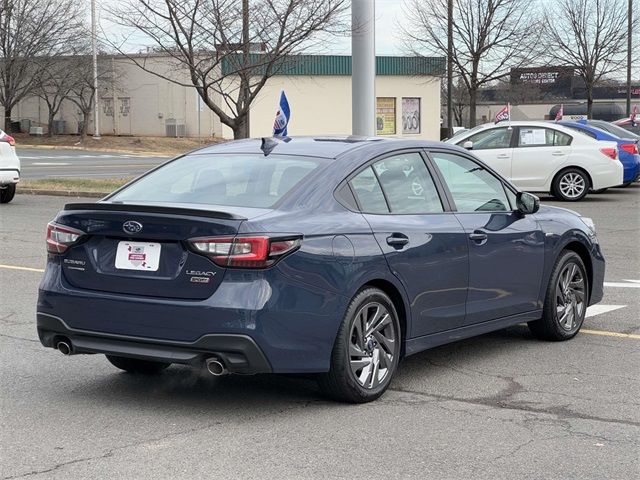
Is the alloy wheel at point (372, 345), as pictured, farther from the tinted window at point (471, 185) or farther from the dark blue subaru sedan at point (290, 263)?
the tinted window at point (471, 185)

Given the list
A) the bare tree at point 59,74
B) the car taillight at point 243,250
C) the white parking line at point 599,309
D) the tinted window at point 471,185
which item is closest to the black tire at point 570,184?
the white parking line at point 599,309

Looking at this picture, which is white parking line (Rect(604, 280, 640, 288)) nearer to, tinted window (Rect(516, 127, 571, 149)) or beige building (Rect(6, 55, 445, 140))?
tinted window (Rect(516, 127, 571, 149))

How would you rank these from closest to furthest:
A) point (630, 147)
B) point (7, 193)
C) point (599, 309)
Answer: point (599, 309) → point (7, 193) → point (630, 147)

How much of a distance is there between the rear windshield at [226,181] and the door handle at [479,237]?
1.22 meters

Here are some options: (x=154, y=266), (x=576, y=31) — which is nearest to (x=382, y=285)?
(x=154, y=266)

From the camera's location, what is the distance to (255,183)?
234 inches

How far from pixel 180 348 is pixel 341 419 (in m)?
0.95

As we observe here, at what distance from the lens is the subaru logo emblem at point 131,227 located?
546 centimetres

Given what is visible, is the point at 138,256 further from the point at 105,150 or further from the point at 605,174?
the point at 105,150

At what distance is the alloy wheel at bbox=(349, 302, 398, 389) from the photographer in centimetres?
569

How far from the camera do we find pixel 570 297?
7641 millimetres

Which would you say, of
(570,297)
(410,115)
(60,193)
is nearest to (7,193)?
(60,193)

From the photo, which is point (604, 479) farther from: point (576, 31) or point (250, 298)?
point (576, 31)

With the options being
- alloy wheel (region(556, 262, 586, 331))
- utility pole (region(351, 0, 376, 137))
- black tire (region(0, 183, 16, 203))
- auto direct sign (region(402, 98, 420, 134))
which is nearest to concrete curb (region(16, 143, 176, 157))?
auto direct sign (region(402, 98, 420, 134))
